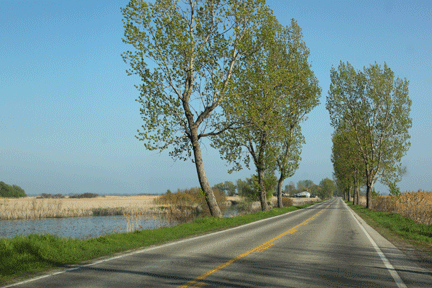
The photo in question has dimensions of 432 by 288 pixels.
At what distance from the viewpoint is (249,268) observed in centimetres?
726

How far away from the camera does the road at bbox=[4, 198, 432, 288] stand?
20.2ft

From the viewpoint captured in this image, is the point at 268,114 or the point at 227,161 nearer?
the point at 268,114

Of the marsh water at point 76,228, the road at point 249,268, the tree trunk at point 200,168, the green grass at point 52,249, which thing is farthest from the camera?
the marsh water at point 76,228

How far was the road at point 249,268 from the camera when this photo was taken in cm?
615

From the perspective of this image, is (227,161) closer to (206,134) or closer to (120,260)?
(206,134)

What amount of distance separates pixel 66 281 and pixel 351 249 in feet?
28.0

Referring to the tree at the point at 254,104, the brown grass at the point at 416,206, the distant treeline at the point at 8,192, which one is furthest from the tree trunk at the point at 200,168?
the distant treeline at the point at 8,192

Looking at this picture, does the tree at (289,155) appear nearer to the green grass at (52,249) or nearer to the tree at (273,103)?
the tree at (273,103)

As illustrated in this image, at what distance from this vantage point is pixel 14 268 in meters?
7.16

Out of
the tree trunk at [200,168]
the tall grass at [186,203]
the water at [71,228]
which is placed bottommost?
the water at [71,228]

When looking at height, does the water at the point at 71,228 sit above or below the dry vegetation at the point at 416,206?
below

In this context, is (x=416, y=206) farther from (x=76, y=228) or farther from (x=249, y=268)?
(x=76, y=228)

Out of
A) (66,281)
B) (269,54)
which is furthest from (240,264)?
(269,54)

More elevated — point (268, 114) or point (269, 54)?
point (269, 54)
